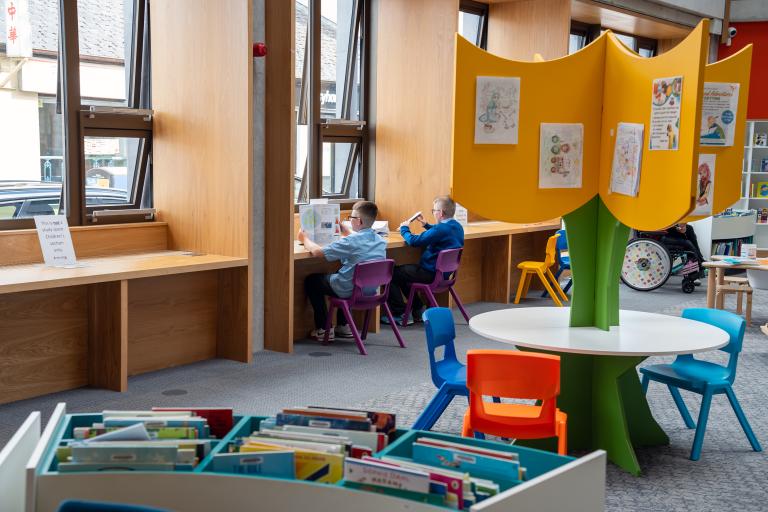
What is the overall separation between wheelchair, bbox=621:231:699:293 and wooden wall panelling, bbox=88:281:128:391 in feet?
20.9

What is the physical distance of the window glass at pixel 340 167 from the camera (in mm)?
8156

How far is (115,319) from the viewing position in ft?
17.1

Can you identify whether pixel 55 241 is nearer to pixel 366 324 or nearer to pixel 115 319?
pixel 115 319

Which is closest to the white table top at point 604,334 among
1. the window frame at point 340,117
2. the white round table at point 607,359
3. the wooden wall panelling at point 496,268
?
the white round table at point 607,359

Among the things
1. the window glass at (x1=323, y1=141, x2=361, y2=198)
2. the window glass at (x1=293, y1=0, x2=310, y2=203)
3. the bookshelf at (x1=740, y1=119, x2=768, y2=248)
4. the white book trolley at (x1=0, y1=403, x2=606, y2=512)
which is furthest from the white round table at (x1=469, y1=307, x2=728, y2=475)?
the bookshelf at (x1=740, y1=119, x2=768, y2=248)

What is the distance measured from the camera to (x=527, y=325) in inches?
171

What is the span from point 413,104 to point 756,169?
22.6ft

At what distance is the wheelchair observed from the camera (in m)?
9.93

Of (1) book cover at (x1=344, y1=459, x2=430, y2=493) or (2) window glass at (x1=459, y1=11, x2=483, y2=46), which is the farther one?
(2) window glass at (x1=459, y1=11, x2=483, y2=46)

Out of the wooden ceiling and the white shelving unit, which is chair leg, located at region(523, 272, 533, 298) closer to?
the wooden ceiling

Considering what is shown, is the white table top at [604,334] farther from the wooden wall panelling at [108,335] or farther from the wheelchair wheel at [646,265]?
the wheelchair wheel at [646,265]

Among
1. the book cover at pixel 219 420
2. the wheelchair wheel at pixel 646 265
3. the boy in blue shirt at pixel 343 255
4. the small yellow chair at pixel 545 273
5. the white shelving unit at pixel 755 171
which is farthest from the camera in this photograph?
the white shelving unit at pixel 755 171

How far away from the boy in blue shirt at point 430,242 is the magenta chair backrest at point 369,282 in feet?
2.67

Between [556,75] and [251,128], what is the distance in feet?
7.29
